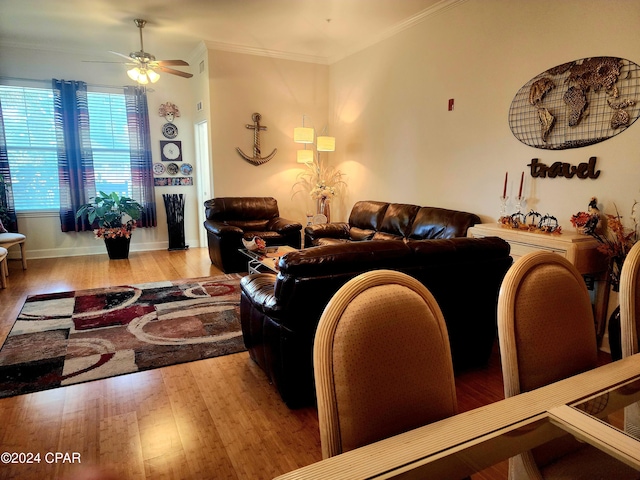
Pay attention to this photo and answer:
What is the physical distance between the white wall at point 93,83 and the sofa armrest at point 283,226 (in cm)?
186

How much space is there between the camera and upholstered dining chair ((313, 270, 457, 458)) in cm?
86

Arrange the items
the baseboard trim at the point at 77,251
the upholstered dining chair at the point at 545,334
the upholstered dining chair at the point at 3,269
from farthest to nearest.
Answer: the baseboard trim at the point at 77,251, the upholstered dining chair at the point at 3,269, the upholstered dining chair at the point at 545,334

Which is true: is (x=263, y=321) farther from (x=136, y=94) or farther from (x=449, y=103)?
(x=136, y=94)

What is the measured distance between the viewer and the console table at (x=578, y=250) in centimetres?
270

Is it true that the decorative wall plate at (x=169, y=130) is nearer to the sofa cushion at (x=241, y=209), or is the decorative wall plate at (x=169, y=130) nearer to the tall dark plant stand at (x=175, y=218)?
the tall dark plant stand at (x=175, y=218)

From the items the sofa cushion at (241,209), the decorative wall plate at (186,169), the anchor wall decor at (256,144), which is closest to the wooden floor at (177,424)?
the sofa cushion at (241,209)

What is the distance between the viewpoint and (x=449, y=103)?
4.16 m

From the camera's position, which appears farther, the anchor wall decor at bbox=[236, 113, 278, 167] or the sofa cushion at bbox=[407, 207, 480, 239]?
the anchor wall decor at bbox=[236, 113, 278, 167]

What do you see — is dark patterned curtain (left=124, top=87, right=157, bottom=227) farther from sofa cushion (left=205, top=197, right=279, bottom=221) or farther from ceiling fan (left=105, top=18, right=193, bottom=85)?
ceiling fan (left=105, top=18, right=193, bottom=85)

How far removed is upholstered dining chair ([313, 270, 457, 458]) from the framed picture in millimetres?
6237

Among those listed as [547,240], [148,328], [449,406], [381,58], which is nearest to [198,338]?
[148,328]

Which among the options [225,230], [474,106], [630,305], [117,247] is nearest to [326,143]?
[225,230]

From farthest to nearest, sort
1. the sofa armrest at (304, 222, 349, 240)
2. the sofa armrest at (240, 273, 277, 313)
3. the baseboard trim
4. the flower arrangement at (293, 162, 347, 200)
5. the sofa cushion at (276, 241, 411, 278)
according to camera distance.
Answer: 1. the flower arrangement at (293, 162, 347, 200)
2. the baseboard trim
3. the sofa armrest at (304, 222, 349, 240)
4. the sofa armrest at (240, 273, 277, 313)
5. the sofa cushion at (276, 241, 411, 278)
